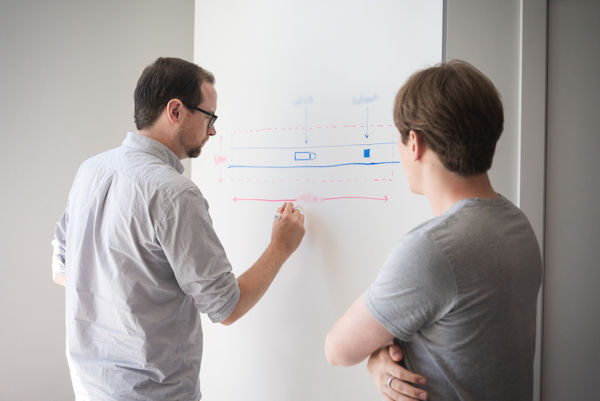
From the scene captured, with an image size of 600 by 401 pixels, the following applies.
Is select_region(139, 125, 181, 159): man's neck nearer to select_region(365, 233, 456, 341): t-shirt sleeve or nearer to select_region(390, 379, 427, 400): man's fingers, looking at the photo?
select_region(365, 233, 456, 341): t-shirt sleeve

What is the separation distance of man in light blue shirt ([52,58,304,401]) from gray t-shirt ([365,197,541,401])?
466 mm

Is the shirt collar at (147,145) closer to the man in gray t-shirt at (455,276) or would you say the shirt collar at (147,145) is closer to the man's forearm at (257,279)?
the man's forearm at (257,279)

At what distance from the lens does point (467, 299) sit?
0.58m

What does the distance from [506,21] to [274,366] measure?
1263 mm

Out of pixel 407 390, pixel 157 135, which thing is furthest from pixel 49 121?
pixel 407 390

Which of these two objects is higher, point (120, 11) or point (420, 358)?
point (120, 11)

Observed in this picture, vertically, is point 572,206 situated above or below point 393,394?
above

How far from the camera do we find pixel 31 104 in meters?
1.77

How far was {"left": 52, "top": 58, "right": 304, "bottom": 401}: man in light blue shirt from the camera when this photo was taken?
0.91m

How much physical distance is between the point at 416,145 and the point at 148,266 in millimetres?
704

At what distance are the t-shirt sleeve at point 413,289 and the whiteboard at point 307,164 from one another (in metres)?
0.47

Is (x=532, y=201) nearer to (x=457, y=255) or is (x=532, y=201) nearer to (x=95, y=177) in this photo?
(x=457, y=255)

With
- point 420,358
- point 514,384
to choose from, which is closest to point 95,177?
point 420,358

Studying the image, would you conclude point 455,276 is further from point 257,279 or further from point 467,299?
point 257,279
